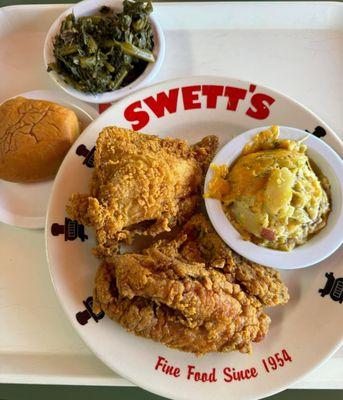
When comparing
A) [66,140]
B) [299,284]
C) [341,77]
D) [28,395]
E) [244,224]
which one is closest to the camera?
[244,224]

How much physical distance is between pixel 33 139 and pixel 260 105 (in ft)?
3.64

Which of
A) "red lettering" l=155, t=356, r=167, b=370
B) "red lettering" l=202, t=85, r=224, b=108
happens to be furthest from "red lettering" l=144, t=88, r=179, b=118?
"red lettering" l=155, t=356, r=167, b=370

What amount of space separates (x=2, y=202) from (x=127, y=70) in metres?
0.93

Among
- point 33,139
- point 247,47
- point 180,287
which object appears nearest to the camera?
point 180,287

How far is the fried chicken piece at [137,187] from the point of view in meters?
1.49

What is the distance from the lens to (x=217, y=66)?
2.15m

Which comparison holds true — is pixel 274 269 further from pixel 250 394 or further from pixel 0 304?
pixel 0 304

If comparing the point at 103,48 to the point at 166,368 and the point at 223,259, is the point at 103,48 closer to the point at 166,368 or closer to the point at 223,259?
the point at 223,259

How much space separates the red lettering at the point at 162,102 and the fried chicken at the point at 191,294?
0.65m

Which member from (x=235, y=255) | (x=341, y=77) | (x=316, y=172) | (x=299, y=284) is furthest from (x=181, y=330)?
(x=341, y=77)

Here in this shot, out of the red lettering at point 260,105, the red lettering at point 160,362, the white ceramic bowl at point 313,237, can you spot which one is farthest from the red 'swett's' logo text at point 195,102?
the red lettering at point 160,362

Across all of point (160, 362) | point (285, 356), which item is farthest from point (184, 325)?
point (285, 356)

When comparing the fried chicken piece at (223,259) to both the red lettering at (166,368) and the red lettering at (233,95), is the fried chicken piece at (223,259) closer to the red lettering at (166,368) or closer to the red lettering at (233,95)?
the red lettering at (166,368)

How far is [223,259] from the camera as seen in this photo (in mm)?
1509
